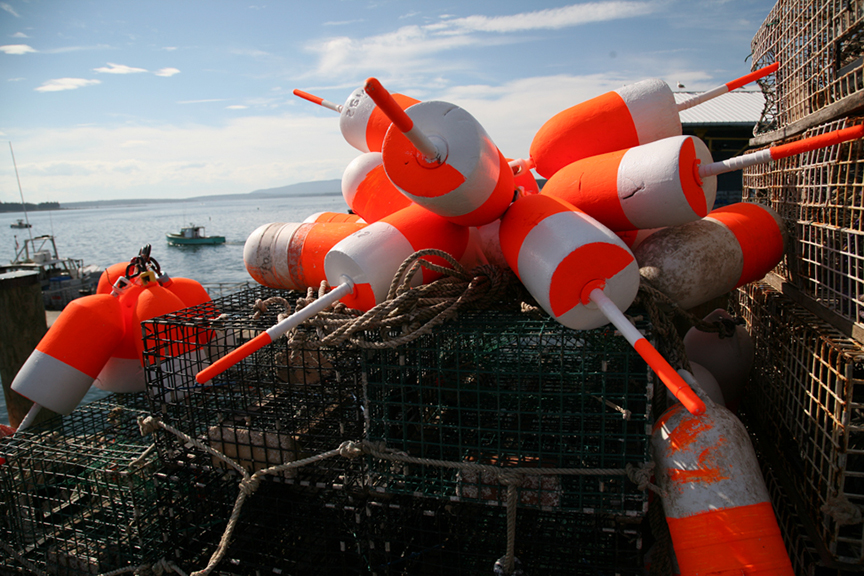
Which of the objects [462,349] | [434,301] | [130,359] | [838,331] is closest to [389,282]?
[434,301]

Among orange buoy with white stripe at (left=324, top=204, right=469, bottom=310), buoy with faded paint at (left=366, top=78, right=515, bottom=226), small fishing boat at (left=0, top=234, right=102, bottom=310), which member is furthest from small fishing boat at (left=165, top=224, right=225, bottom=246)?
buoy with faded paint at (left=366, top=78, right=515, bottom=226)

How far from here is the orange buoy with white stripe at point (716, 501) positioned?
151cm

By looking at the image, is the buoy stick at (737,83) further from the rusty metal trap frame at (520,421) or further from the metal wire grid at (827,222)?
the rusty metal trap frame at (520,421)

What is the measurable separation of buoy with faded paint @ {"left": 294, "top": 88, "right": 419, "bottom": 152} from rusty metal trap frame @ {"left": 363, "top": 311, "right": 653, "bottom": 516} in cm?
121

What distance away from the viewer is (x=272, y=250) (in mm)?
2607

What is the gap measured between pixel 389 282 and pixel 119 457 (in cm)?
162

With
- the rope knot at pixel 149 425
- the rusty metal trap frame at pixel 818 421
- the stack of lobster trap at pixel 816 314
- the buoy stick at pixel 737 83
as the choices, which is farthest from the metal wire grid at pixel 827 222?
the rope knot at pixel 149 425

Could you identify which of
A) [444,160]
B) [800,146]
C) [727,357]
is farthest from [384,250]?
[727,357]

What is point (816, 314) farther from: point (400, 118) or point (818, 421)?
point (400, 118)

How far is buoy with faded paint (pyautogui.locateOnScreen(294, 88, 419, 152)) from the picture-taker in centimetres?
260

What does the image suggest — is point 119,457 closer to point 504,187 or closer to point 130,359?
point 130,359

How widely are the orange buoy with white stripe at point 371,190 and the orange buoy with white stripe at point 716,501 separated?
1481 mm

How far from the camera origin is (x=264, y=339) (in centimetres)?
154

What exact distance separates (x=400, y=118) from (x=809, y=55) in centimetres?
212
